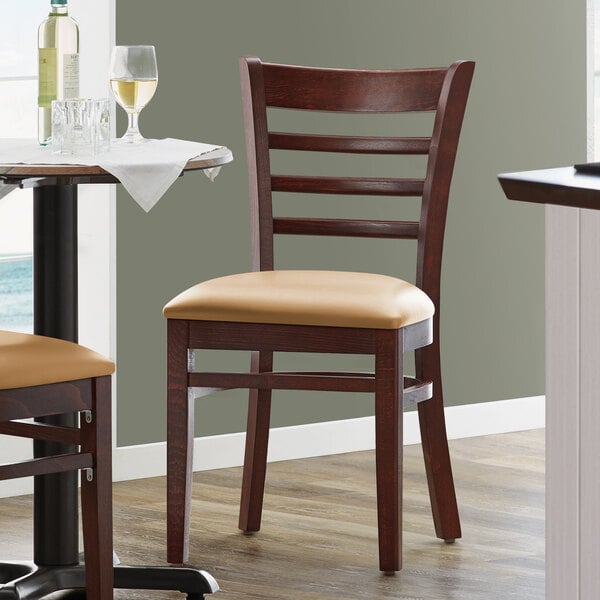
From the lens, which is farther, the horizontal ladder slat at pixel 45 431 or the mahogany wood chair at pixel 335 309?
the mahogany wood chair at pixel 335 309

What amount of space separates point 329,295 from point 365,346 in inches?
4.9

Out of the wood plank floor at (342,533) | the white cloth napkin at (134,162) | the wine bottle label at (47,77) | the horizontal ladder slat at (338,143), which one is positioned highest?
the wine bottle label at (47,77)

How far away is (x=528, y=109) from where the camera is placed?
391 cm

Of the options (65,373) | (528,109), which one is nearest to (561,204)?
(65,373)

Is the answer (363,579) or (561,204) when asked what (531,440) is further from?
(561,204)

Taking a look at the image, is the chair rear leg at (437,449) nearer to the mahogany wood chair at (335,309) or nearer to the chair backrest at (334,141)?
the mahogany wood chair at (335,309)

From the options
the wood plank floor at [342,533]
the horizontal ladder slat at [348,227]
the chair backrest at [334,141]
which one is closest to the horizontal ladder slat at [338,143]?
the chair backrest at [334,141]

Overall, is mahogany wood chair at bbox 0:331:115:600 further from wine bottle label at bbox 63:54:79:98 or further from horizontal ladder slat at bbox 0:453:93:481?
wine bottle label at bbox 63:54:79:98

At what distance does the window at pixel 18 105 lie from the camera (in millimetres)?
3156

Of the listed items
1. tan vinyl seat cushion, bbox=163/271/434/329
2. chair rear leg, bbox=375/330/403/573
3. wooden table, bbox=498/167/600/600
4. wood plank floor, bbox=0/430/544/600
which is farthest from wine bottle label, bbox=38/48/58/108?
wooden table, bbox=498/167/600/600

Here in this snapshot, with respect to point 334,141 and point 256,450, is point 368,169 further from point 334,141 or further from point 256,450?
point 256,450

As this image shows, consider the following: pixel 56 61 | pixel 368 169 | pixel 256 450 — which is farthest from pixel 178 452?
pixel 368 169

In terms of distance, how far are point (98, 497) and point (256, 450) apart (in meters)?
0.83

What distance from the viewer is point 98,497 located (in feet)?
6.81
